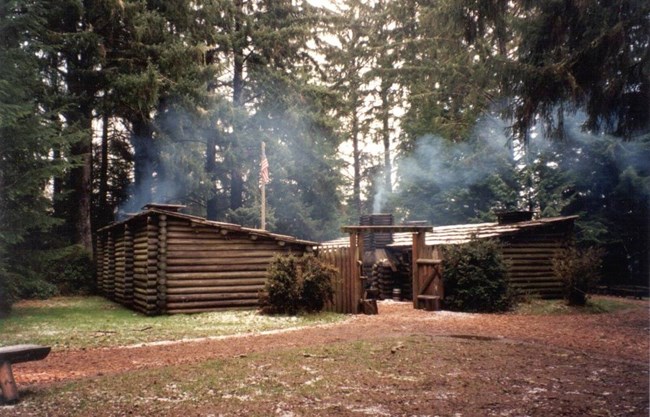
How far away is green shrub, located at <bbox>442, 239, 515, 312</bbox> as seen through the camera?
16.5 meters

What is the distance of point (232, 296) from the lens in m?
16.3

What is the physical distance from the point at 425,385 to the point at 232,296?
36.0ft

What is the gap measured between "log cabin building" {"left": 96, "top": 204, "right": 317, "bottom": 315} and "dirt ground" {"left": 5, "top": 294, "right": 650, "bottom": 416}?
4359 mm

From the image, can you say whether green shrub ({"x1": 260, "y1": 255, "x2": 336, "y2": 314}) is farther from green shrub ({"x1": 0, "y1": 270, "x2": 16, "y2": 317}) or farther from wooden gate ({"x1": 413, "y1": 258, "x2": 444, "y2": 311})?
green shrub ({"x1": 0, "y1": 270, "x2": 16, "y2": 317})

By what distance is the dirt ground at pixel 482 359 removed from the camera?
18.0 feet

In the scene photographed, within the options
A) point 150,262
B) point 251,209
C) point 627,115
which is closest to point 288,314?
point 150,262

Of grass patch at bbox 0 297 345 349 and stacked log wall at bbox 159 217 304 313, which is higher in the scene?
stacked log wall at bbox 159 217 304 313

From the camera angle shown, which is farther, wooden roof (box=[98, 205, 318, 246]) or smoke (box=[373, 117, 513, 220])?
smoke (box=[373, 117, 513, 220])

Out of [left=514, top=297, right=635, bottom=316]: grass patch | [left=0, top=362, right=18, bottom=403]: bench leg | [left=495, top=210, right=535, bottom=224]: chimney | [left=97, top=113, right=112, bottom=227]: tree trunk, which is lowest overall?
[left=514, top=297, right=635, bottom=316]: grass patch

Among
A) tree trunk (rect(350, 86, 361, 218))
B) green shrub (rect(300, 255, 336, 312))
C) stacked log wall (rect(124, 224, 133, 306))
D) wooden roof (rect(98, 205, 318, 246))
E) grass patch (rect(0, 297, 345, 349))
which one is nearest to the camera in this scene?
grass patch (rect(0, 297, 345, 349))

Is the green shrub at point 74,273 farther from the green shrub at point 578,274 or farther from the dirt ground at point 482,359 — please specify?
the green shrub at point 578,274

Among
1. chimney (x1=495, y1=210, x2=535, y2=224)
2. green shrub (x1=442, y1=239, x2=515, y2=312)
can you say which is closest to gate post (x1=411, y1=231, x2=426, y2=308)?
green shrub (x1=442, y1=239, x2=515, y2=312)

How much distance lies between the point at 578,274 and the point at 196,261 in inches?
530

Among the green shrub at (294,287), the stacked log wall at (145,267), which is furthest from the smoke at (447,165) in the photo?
the stacked log wall at (145,267)
